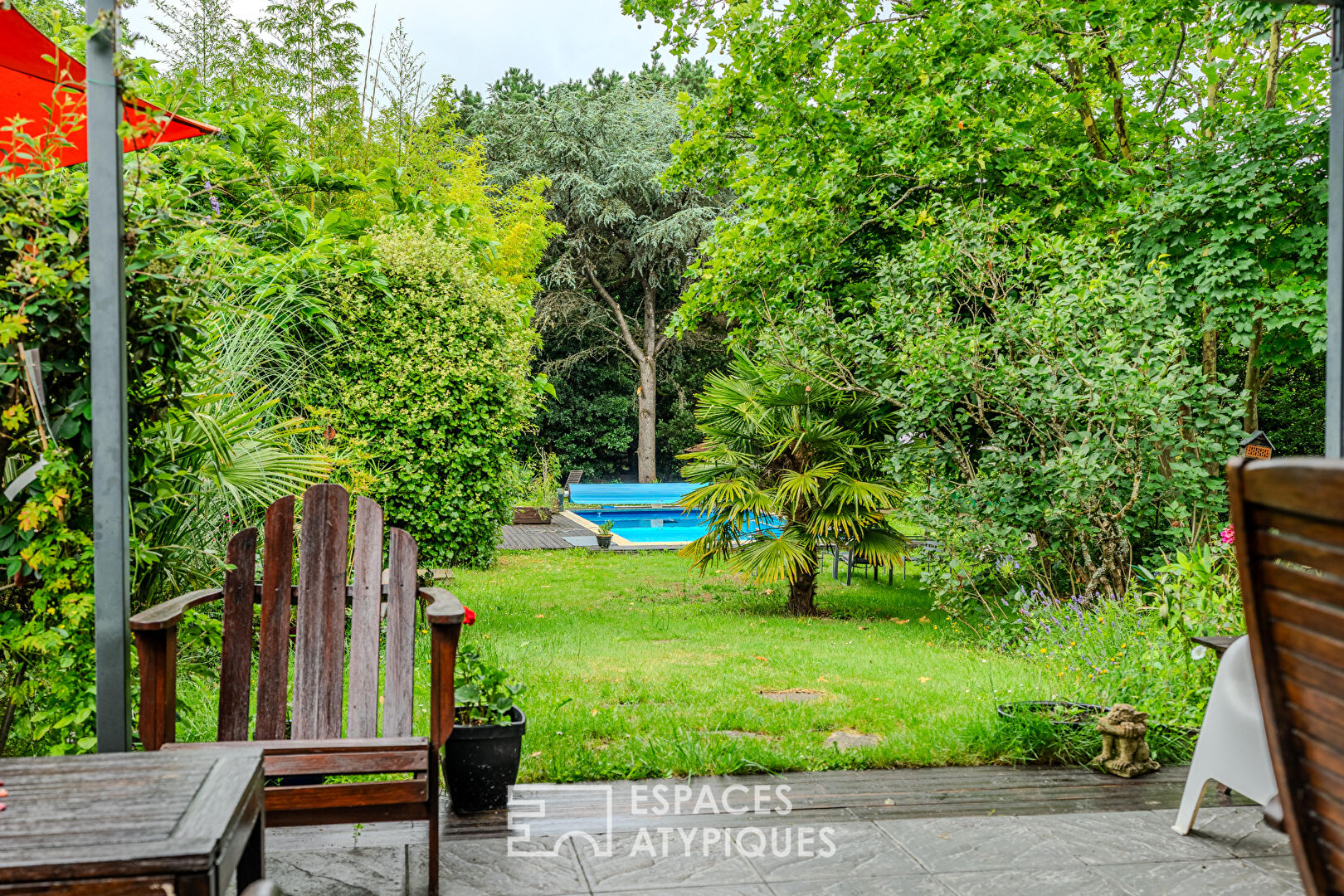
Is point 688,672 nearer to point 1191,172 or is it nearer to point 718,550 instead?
point 718,550

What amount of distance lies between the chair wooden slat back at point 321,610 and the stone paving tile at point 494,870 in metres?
0.49

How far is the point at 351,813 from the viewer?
2234 millimetres

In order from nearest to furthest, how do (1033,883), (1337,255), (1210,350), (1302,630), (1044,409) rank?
(1302,630)
(1337,255)
(1033,883)
(1044,409)
(1210,350)

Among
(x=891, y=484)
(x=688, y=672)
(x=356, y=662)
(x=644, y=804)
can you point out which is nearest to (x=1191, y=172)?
(x=891, y=484)

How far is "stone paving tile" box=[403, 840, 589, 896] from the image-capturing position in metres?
2.43

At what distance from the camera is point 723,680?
5.12 metres

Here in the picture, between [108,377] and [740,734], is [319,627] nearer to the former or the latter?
[108,377]

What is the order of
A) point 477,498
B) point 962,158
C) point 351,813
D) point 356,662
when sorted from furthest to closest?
1. point 962,158
2. point 477,498
3. point 356,662
4. point 351,813

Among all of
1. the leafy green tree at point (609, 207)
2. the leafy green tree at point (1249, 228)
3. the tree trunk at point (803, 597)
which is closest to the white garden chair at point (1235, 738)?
the tree trunk at point (803, 597)

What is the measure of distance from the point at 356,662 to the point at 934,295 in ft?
18.2

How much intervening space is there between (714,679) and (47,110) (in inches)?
153

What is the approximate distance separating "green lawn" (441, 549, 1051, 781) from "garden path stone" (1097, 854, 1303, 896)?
943 millimetres

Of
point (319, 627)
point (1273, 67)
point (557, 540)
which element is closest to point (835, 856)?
point (319, 627)

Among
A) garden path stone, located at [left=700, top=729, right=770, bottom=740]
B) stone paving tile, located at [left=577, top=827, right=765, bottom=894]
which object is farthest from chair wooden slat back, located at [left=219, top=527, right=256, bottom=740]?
garden path stone, located at [left=700, top=729, right=770, bottom=740]
